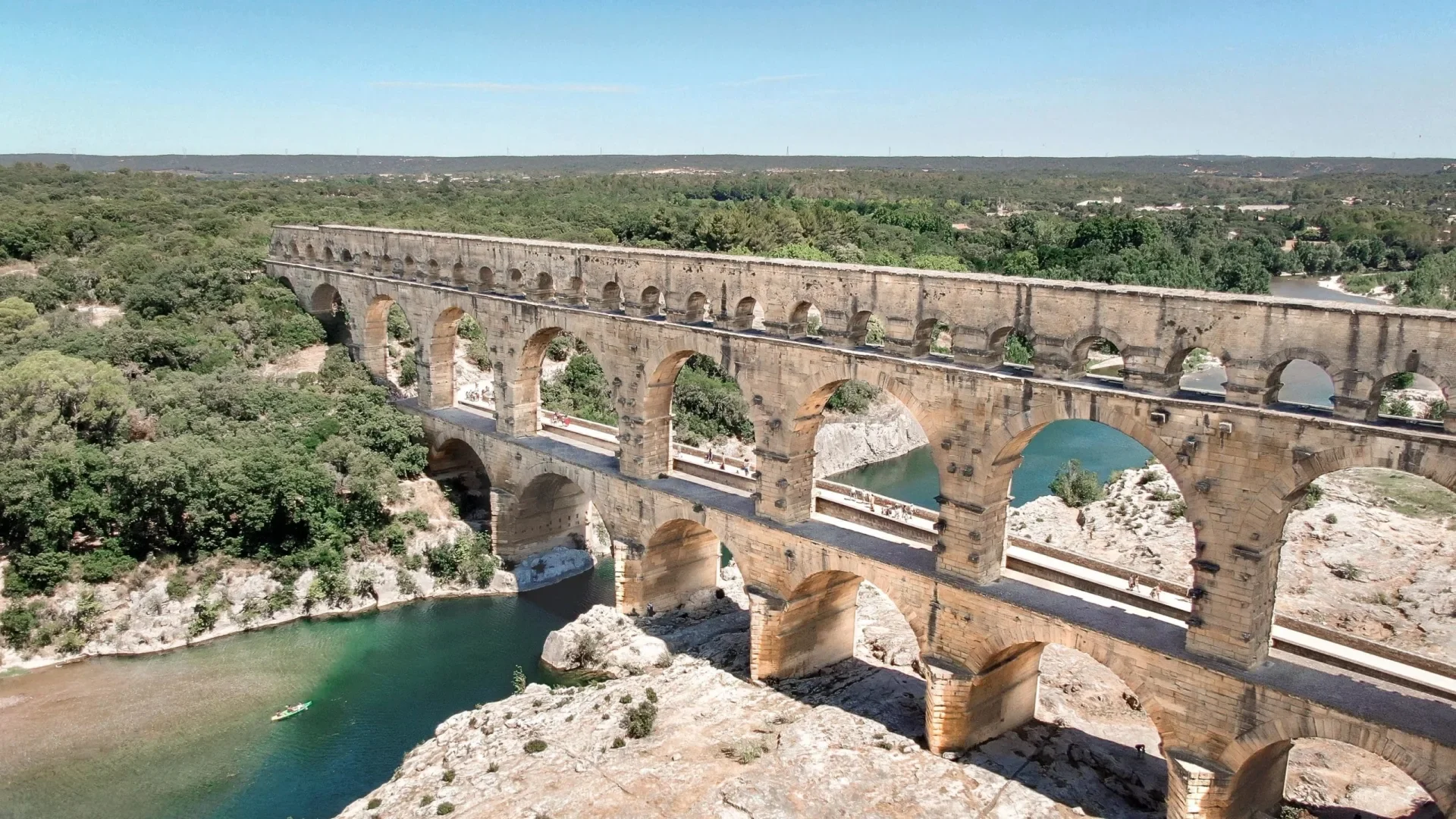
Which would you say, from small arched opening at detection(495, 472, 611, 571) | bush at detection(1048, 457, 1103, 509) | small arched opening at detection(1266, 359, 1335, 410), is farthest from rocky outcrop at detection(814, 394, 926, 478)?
small arched opening at detection(1266, 359, 1335, 410)

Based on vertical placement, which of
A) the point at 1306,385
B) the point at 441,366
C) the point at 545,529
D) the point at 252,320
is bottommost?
the point at 545,529

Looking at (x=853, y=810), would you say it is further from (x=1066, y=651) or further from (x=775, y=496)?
(x=1066, y=651)

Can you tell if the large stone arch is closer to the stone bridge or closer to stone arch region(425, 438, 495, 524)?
the stone bridge

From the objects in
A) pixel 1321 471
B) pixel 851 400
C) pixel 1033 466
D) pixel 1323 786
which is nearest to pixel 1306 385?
pixel 1033 466

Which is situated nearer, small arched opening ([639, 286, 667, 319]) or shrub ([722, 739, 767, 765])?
shrub ([722, 739, 767, 765])

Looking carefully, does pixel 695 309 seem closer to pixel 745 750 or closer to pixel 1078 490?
pixel 745 750

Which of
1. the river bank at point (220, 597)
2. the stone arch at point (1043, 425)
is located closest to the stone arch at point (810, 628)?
the stone arch at point (1043, 425)

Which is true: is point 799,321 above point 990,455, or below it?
above
